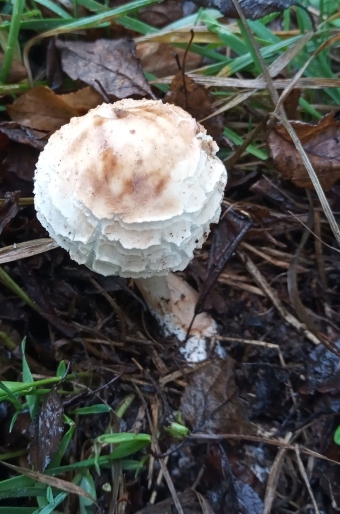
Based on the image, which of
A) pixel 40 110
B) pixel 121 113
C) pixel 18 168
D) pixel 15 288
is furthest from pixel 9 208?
pixel 121 113

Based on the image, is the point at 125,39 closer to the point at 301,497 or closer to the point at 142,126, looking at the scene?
the point at 142,126

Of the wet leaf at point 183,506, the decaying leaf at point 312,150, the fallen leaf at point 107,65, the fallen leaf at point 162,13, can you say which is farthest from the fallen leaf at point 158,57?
the wet leaf at point 183,506

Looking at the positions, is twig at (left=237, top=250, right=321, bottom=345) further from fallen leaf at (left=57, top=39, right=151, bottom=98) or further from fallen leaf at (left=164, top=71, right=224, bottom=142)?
fallen leaf at (left=57, top=39, right=151, bottom=98)

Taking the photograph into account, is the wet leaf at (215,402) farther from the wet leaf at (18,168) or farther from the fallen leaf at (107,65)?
the fallen leaf at (107,65)

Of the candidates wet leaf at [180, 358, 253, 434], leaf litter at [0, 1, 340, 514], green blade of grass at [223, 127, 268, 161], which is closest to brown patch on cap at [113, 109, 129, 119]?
leaf litter at [0, 1, 340, 514]

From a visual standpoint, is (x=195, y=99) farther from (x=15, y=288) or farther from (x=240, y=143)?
(x=15, y=288)

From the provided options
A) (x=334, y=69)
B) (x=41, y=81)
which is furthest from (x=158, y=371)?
(x=334, y=69)
